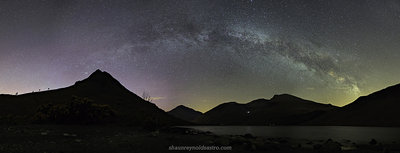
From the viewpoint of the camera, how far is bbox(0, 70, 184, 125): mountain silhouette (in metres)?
96.9

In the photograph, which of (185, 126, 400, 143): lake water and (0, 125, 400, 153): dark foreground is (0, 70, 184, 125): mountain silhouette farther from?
(0, 125, 400, 153): dark foreground

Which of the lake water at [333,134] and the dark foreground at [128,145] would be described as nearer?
the dark foreground at [128,145]

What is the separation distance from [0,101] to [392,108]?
267448 millimetres

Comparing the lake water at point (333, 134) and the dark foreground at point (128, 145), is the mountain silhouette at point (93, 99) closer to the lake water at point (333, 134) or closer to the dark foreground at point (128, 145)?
the lake water at point (333, 134)

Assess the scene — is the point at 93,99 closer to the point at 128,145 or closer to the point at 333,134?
the point at 333,134

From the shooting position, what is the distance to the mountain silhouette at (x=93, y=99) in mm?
96900

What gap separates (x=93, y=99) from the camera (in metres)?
136

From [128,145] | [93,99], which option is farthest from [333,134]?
[93,99]

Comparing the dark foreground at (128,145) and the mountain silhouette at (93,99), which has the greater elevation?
the mountain silhouette at (93,99)

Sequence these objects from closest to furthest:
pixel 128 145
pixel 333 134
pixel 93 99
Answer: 1. pixel 128 145
2. pixel 333 134
3. pixel 93 99

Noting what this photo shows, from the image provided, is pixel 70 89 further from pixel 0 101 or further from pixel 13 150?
pixel 13 150

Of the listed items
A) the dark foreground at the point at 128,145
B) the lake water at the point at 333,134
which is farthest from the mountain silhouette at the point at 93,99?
the dark foreground at the point at 128,145

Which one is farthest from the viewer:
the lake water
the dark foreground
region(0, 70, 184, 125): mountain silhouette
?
region(0, 70, 184, 125): mountain silhouette

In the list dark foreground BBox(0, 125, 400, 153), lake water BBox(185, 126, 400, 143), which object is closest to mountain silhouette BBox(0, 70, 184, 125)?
lake water BBox(185, 126, 400, 143)
